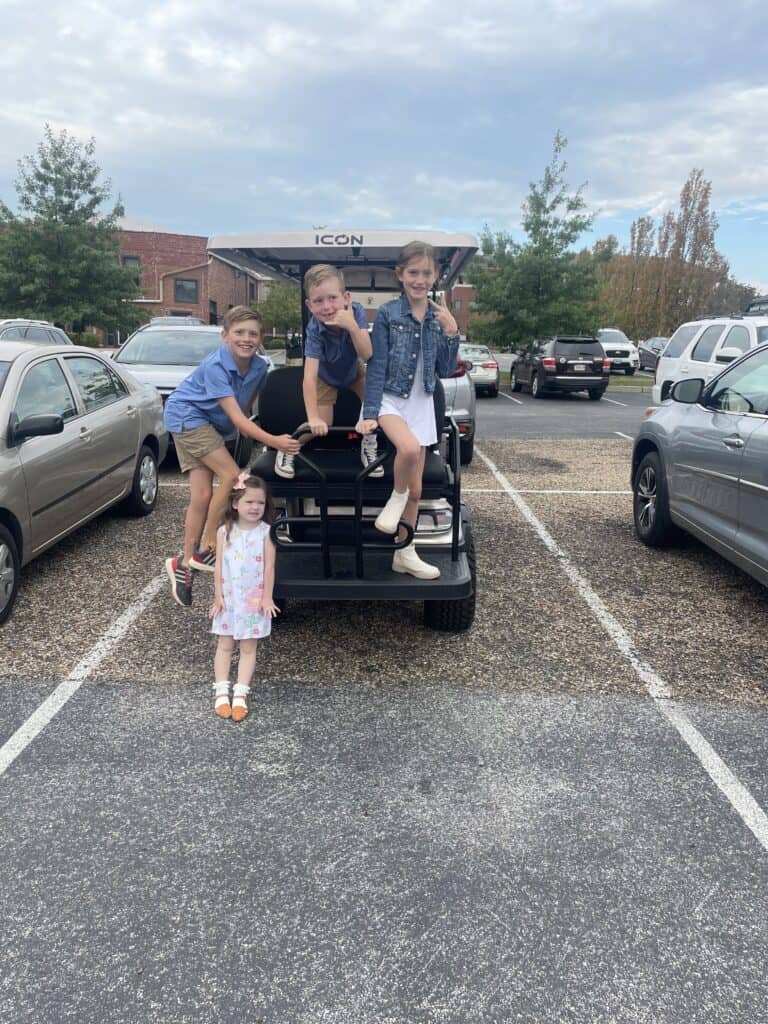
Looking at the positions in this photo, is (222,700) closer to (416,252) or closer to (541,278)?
(416,252)

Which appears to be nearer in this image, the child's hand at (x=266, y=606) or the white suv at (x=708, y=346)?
the child's hand at (x=266, y=606)

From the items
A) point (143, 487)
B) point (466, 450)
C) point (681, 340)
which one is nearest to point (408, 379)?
point (143, 487)

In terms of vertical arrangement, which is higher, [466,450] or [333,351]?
[333,351]

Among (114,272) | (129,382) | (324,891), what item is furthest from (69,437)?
(114,272)

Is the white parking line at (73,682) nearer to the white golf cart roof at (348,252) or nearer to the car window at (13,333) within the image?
the white golf cart roof at (348,252)

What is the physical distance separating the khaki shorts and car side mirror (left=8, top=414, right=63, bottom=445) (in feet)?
5.97

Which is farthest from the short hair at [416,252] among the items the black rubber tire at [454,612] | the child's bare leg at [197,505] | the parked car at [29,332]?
the parked car at [29,332]

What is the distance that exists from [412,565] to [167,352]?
24.7 feet

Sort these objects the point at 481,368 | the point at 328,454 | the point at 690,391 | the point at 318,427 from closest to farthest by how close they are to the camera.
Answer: the point at 318,427 < the point at 328,454 < the point at 690,391 < the point at 481,368

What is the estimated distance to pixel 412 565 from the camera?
3.82 metres

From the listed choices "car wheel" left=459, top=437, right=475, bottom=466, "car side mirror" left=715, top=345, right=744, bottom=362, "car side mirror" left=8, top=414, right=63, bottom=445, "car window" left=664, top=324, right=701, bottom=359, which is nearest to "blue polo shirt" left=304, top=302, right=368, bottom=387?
"car side mirror" left=8, top=414, right=63, bottom=445

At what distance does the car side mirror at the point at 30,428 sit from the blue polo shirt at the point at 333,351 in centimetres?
186

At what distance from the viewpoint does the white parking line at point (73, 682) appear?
3.17 m

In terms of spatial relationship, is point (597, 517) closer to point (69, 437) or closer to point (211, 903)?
point (69, 437)
